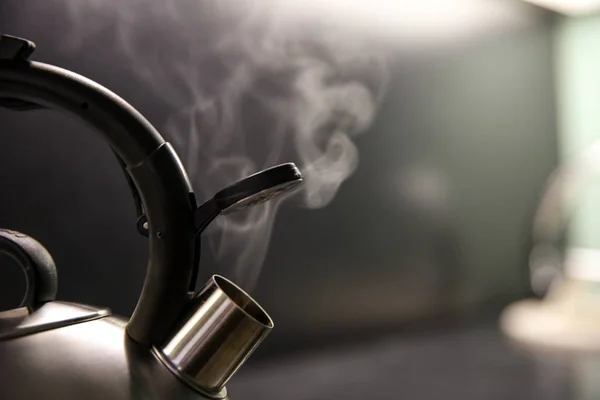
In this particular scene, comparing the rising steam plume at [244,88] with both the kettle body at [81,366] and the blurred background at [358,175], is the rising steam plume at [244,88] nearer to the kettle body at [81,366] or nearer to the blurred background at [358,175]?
the blurred background at [358,175]

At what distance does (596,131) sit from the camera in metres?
1.45

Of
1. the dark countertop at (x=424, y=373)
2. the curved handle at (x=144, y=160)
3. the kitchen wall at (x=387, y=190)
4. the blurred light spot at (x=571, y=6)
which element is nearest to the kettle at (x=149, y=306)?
the curved handle at (x=144, y=160)

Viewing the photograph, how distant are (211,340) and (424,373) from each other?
0.60 metres

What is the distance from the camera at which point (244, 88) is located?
83 cm

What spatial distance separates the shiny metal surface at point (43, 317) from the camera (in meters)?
0.37

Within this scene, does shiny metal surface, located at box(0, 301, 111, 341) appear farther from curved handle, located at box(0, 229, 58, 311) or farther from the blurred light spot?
the blurred light spot

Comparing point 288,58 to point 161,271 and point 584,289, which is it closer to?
point 161,271

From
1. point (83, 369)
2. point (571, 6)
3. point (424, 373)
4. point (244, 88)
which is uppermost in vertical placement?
point (571, 6)

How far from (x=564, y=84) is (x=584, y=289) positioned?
0.51 meters

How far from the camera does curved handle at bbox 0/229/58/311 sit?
42cm

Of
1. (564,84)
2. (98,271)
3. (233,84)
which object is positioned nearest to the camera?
(98,271)

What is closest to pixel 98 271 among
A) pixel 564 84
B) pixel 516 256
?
pixel 516 256

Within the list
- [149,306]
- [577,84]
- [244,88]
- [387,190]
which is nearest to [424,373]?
[387,190]

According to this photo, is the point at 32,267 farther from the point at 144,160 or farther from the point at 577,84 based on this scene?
the point at 577,84
